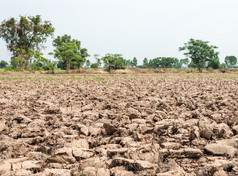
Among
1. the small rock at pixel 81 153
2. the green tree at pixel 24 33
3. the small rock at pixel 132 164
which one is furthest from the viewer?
the green tree at pixel 24 33

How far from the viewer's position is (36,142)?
3.41 meters

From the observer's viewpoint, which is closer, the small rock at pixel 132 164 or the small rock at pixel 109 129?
the small rock at pixel 132 164

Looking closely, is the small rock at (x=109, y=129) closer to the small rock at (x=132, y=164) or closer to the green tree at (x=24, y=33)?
the small rock at (x=132, y=164)

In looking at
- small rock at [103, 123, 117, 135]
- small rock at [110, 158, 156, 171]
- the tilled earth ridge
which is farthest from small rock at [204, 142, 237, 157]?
small rock at [103, 123, 117, 135]

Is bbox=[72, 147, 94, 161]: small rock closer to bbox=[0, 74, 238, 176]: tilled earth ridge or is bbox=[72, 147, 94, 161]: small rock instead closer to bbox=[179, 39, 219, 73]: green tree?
bbox=[0, 74, 238, 176]: tilled earth ridge

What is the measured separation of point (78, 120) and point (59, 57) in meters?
40.2

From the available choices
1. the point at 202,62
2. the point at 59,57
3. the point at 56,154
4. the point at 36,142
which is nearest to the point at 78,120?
the point at 36,142

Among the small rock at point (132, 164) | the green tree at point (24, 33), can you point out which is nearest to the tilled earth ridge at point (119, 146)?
the small rock at point (132, 164)

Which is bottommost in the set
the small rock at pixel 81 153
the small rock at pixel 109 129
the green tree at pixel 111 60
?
the small rock at pixel 81 153

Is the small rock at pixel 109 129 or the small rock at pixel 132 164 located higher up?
the small rock at pixel 109 129

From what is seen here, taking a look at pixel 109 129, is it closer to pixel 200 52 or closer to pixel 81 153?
pixel 81 153

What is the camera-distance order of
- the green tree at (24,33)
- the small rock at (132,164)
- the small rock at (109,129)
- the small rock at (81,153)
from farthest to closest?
the green tree at (24,33)
the small rock at (109,129)
the small rock at (81,153)
the small rock at (132,164)

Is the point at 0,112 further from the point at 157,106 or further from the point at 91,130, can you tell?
the point at 157,106

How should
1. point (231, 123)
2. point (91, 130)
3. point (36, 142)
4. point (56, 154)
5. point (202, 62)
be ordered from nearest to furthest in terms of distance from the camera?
point (56, 154), point (36, 142), point (91, 130), point (231, 123), point (202, 62)
